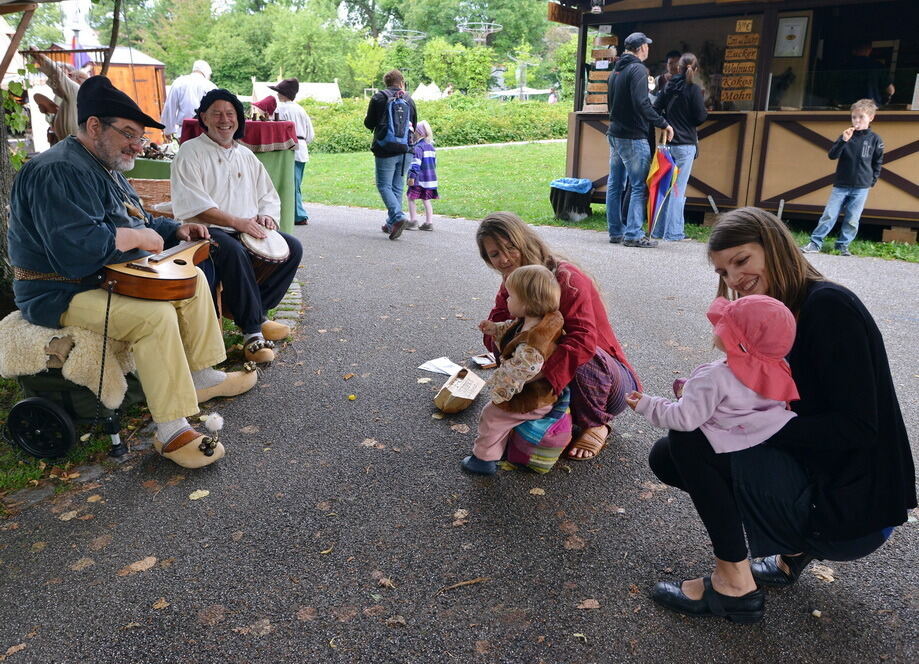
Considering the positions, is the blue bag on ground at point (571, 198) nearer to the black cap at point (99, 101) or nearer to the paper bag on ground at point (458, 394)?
the paper bag on ground at point (458, 394)

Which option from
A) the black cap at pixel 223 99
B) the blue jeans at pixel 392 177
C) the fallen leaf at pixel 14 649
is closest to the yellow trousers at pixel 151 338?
the fallen leaf at pixel 14 649

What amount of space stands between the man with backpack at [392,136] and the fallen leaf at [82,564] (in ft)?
23.5

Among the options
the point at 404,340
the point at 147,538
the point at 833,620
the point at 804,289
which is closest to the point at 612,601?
the point at 833,620

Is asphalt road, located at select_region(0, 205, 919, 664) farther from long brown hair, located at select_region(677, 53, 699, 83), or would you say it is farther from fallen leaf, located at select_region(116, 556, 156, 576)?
long brown hair, located at select_region(677, 53, 699, 83)

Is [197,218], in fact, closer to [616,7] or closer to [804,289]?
[804,289]

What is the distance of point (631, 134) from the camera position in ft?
29.7

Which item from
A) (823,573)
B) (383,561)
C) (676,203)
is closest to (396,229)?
(676,203)

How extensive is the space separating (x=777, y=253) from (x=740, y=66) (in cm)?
974

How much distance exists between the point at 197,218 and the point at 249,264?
18.4 inches

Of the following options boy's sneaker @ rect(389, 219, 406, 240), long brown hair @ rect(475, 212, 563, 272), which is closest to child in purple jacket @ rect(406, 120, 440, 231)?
boy's sneaker @ rect(389, 219, 406, 240)

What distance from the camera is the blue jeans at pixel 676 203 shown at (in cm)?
938

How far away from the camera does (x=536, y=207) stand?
1262 centimetres

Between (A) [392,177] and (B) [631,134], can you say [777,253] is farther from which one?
(A) [392,177]

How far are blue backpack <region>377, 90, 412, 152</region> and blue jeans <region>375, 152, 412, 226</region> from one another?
0.61 feet
